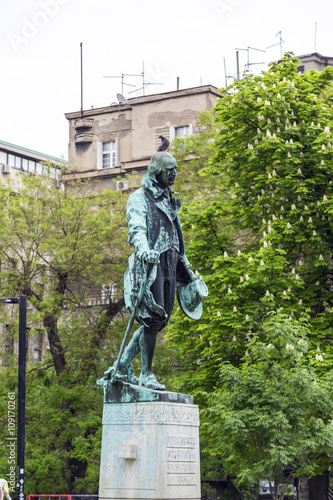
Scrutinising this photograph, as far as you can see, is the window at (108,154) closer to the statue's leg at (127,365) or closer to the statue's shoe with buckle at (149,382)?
the statue's leg at (127,365)

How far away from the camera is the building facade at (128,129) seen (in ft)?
152

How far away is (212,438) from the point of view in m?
23.5

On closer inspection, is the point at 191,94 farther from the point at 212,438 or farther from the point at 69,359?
the point at 212,438

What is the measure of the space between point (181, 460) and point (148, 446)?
1.52ft

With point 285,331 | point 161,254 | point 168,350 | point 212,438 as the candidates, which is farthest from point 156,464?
point 168,350

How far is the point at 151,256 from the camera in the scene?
33.4ft

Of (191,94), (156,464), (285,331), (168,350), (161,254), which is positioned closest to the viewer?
(156,464)

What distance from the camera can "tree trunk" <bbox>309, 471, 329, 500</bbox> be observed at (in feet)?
81.0

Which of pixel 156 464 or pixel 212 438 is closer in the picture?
pixel 156 464

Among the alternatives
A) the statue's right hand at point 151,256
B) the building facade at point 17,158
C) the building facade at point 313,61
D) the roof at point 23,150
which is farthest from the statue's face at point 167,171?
the roof at point 23,150

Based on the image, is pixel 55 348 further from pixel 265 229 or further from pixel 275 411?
pixel 275 411

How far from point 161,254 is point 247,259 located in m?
14.3

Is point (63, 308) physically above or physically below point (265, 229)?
below

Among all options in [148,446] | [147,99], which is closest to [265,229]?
[148,446]
